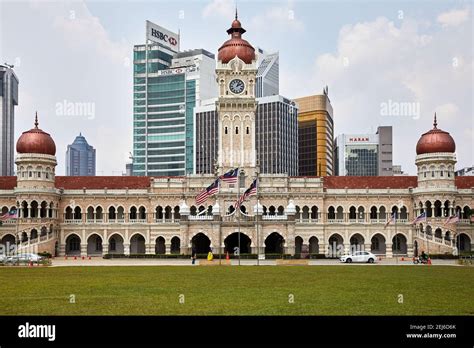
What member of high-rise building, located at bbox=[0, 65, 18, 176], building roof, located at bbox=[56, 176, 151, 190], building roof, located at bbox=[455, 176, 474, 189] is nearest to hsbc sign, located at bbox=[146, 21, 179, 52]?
high-rise building, located at bbox=[0, 65, 18, 176]

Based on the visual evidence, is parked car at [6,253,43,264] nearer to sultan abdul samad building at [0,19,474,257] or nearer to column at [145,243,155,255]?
sultan abdul samad building at [0,19,474,257]

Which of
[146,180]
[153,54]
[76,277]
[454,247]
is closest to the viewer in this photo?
[76,277]

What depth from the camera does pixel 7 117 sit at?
165875mm

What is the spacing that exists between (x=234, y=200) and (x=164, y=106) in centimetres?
9678

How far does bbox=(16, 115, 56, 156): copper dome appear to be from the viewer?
84938 mm

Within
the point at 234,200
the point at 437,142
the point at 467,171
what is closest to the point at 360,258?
the point at 234,200

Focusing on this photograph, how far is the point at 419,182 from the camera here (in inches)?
3428

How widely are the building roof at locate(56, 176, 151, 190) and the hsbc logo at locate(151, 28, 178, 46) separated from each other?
94.8 meters

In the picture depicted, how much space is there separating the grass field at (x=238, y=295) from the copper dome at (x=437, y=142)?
4688 centimetres

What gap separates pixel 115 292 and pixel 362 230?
62.2 metres

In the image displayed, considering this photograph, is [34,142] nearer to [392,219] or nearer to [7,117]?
[392,219]

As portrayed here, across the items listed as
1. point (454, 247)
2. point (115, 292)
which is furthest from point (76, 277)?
point (454, 247)

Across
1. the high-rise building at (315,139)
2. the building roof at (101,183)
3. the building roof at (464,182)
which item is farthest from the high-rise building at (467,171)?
the building roof at (101,183)
